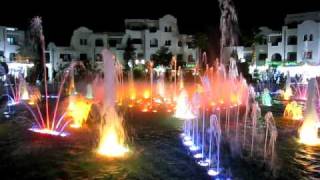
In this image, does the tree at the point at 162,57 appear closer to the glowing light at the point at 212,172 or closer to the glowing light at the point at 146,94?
the glowing light at the point at 146,94

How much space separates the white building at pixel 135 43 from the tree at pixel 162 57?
1.78 meters

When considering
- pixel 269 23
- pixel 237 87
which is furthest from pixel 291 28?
pixel 237 87

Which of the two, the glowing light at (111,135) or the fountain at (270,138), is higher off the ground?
the glowing light at (111,135)

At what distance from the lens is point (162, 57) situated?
223 feet

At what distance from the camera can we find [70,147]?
1470cm

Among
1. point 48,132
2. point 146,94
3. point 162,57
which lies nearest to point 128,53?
point 162,57

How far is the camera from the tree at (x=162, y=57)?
6756 centimetres

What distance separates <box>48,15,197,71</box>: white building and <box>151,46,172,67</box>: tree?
5.83 ft

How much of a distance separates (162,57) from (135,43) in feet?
18.4

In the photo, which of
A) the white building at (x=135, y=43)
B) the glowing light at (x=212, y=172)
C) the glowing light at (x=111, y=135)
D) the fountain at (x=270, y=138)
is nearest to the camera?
the glowing light at (x=212, y=172)

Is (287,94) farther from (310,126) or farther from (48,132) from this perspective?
(48,132)

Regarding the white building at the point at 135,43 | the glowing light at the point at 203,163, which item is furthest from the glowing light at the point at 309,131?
the white building at the point at 135,43

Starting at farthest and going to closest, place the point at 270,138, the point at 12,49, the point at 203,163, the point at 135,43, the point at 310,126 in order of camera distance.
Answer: the point at 135,43 < the point at 12,49 < the point at 310,126 < the point at 270,138 < the point at 203,163

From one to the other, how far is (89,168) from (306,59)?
52676 millimetres
